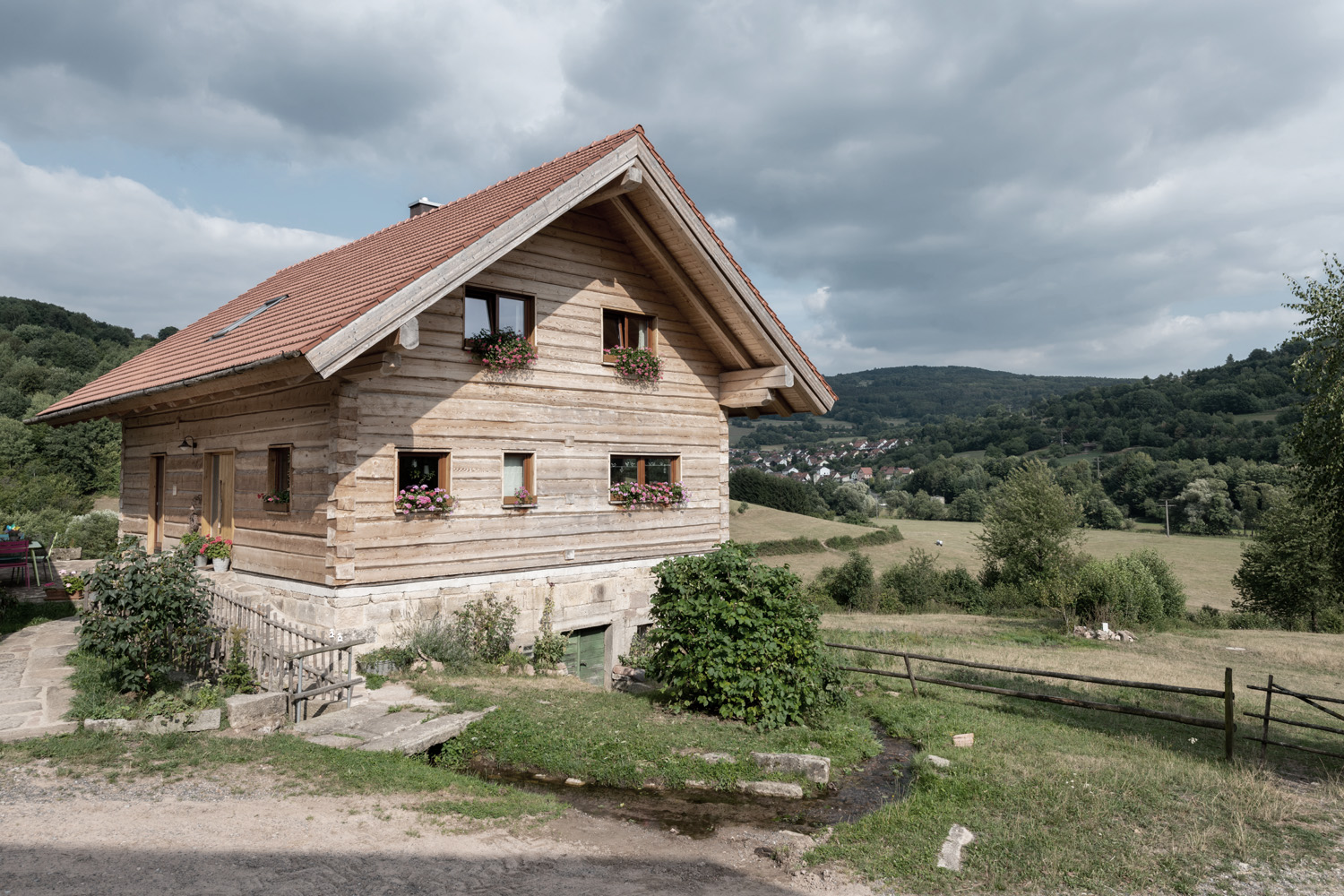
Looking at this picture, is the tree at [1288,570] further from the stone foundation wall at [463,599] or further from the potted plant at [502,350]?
the potted plant at [502,350]

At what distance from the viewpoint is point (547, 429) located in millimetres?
14008

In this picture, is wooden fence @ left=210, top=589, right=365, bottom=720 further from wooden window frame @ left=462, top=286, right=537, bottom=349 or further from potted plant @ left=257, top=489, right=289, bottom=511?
wooden window frame @ left=462, top=286, right=537, bottom=349

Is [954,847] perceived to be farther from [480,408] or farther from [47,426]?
[47,426]

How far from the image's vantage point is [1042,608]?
42.2 metres

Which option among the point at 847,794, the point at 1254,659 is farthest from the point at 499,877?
the point at 1254,659

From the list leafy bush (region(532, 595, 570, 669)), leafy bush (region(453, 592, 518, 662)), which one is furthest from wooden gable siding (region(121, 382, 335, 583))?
leafy bush (region(532, 595, 570, 669))

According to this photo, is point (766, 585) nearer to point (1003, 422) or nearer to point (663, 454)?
point (663, 454)

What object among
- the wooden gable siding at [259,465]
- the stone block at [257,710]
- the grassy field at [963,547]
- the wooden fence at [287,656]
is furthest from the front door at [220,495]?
the grassy field at [963,547]

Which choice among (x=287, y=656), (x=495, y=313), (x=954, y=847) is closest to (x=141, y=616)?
(x=287, y=656)


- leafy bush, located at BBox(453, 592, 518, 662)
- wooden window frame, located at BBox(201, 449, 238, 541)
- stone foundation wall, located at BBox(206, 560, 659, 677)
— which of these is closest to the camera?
stone foundation wall, located at BBox(206, 560, 659, 677)

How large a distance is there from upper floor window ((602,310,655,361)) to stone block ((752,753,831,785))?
8591 millimetres

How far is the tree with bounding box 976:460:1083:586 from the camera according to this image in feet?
156

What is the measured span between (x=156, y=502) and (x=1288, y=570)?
49083mm

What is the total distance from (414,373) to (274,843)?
7.85 metres
